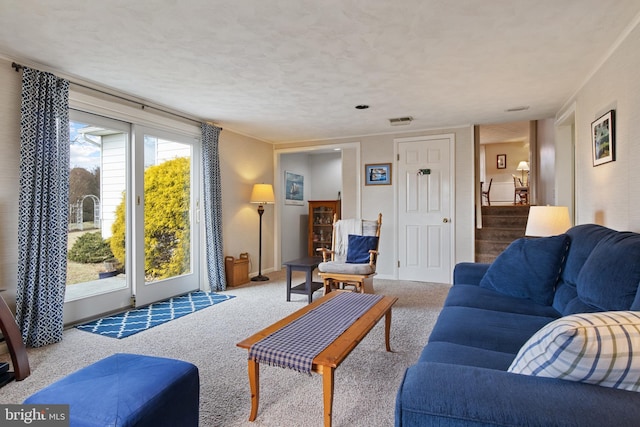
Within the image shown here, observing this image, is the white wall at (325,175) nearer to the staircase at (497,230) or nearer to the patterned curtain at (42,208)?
the staircase at (497,230)

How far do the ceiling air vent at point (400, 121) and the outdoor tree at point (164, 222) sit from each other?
280 cm

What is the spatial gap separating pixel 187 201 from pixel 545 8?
13.3 ft

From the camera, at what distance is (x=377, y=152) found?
5.49m

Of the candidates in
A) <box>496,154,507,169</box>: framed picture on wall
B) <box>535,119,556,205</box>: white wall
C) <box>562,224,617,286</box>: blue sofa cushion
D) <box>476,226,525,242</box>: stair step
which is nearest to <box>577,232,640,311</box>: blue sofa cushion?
<box>562,224,617,286</box>: blue sofa cushion

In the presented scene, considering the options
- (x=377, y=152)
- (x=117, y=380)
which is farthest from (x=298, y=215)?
(x=117, y=380)

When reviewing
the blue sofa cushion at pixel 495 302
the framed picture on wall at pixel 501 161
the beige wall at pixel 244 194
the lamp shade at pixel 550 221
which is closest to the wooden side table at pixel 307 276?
the beige wall at pixel 244 194

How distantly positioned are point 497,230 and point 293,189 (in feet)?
12.0

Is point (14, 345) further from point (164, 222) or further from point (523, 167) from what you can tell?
point (523, 167)

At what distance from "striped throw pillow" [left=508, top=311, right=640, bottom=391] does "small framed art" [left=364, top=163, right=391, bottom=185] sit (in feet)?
15.1

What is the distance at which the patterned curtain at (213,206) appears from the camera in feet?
14.8

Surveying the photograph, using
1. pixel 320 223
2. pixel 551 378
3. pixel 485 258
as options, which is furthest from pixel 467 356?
pixel 320 223

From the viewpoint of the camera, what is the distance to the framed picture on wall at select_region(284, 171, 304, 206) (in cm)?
658

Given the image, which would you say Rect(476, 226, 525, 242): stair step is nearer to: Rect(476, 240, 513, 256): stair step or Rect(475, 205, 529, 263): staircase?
Rect(475, 205, 529, 263): staircase

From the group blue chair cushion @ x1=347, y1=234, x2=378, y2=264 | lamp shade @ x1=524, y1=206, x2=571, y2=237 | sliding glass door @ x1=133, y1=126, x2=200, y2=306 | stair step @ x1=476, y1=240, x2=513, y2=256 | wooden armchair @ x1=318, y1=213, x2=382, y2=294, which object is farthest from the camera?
stair step @ x1=476, y1=240, x2=513, y2=256
